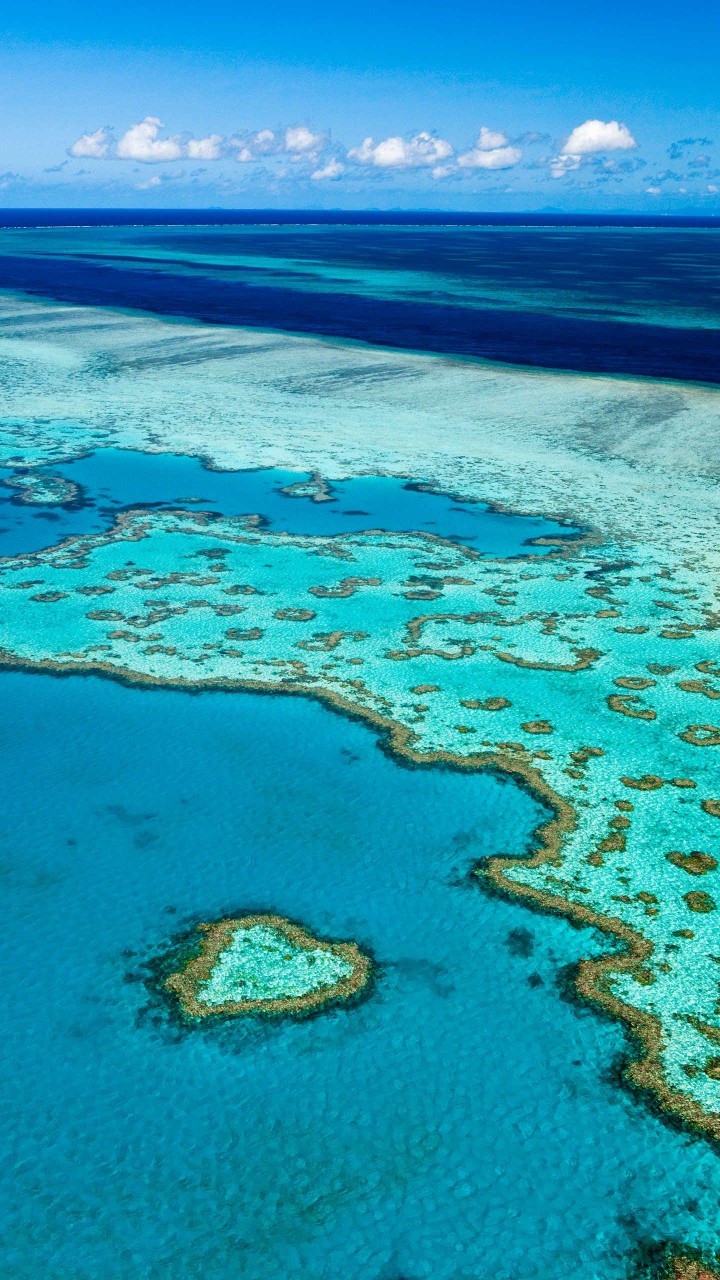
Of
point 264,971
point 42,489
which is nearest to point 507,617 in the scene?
point 264,971

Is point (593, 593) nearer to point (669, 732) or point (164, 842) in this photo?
point (669, 732)

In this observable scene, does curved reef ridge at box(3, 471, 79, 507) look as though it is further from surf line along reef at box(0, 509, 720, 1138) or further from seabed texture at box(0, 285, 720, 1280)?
surf line along reef at box(0, 509, 720, 1138)

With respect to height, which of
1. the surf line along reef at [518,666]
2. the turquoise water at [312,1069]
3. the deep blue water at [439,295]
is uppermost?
the deep blue water at [439,295]

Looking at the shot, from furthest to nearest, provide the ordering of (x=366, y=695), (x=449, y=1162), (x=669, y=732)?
(x=366, y=695)
(x=669, y=732)
(x=449, y=1162)

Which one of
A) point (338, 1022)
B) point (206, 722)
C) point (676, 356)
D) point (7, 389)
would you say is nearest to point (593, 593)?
point (206, 722)

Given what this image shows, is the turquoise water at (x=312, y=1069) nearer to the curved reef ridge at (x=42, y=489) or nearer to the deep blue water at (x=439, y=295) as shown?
the curved reef ridge at (x=42, y=489)

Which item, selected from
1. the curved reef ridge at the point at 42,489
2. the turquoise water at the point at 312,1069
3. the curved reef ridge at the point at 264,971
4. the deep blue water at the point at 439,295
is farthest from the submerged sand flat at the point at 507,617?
the deep blue water at the point at 439,295
